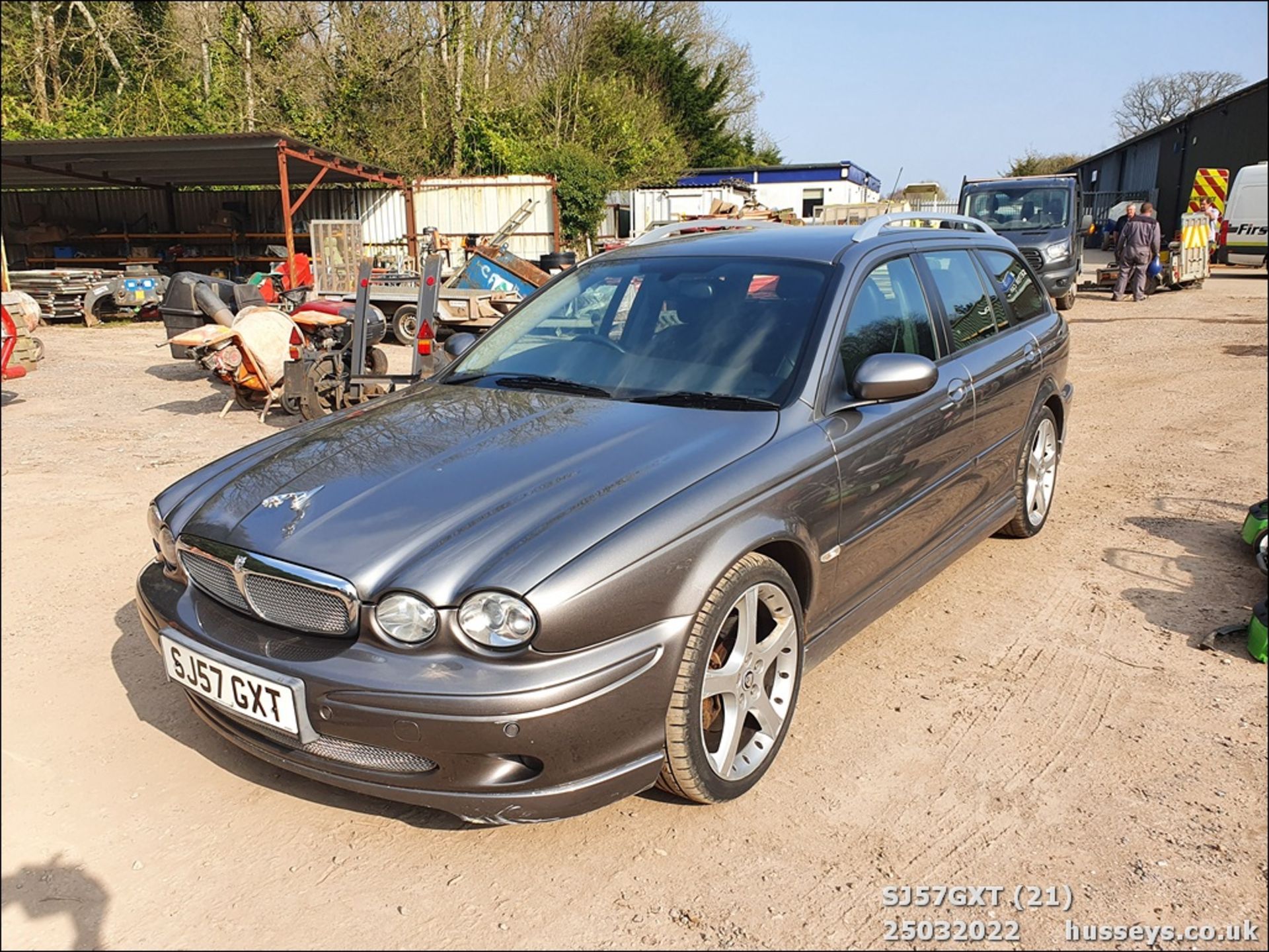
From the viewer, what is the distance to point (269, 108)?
1093 inches

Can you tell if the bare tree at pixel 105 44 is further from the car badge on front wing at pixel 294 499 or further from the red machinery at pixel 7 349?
the car badge on front wing at pixel 294 499

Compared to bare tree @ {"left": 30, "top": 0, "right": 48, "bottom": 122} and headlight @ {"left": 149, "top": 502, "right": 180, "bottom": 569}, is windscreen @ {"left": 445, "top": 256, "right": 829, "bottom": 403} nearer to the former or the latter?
headlight @ {"left": 149, "top": 502, "right": 180, "bottom": 569}

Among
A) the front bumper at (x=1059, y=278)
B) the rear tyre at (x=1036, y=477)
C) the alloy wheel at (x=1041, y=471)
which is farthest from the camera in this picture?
the front bumper at (x=1059, y=278)

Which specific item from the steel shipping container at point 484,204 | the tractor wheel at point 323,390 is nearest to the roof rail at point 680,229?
the tractor wheel at point 323,390

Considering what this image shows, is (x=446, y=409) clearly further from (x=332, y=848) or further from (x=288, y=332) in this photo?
(x=288, y=332)

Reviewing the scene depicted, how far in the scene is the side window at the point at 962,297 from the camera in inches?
161

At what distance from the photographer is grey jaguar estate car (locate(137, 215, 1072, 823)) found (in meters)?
2.31

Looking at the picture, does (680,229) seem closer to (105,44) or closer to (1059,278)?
(1059,278)

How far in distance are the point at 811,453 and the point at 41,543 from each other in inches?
173

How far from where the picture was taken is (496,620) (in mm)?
2295

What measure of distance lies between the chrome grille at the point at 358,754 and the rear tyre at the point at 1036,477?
3383mm

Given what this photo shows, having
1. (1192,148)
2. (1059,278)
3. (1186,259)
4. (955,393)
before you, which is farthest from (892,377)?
(1192,148)

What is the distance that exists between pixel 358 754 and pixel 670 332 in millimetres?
1874

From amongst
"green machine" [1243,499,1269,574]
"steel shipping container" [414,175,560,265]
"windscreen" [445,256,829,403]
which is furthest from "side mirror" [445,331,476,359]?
"steel shipping container" [414,175,560,265]
